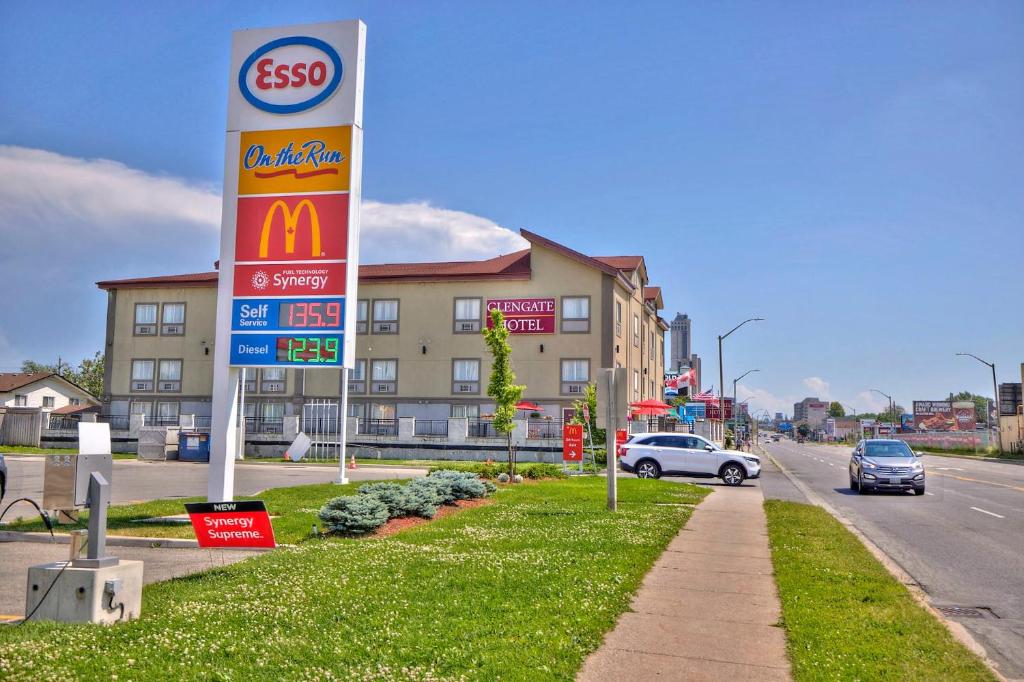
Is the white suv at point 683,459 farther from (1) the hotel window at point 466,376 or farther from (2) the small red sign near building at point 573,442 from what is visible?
(1) the hotel window at point 466,376

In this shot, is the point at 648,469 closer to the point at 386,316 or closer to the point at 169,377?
the point at 386,316

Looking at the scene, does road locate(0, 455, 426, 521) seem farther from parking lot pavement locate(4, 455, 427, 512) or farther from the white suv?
the white suv

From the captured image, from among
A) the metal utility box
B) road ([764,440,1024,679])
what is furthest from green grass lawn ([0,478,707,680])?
road ([764,440,1024,679])

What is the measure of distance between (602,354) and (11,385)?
171 feet

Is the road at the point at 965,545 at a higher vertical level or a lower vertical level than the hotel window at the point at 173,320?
lower

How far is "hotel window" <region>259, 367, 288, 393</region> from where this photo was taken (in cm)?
5216

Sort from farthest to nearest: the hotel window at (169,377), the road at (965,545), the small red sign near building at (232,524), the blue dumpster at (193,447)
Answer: the hotel window at (169,377) < the blue dumpster at (193,447) < the small red sign near building at (232,524) < the road at (965,545)

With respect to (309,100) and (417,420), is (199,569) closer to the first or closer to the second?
(309,100)

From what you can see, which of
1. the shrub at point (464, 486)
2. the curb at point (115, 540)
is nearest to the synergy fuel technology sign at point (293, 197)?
the shrub at point (464, 486)

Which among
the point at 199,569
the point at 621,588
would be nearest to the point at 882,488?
the point at 621,588

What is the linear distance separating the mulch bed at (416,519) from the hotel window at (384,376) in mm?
33210

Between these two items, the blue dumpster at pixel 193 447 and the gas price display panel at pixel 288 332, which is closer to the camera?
the gas price display panel at pixel 288 332

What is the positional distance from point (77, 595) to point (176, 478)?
70.8 ft

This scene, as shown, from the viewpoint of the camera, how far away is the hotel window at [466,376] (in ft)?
165
